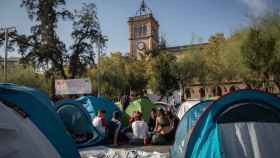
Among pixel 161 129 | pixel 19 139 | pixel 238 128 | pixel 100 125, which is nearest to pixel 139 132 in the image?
pixel 161 129

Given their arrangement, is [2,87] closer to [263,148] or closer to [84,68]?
[263,148]

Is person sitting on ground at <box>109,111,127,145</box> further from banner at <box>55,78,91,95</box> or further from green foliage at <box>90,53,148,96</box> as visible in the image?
green foliage at <box>90,53,148,96</box>

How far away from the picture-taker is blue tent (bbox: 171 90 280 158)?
16.0 ft

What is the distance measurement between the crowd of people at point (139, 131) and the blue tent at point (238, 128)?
461 cm

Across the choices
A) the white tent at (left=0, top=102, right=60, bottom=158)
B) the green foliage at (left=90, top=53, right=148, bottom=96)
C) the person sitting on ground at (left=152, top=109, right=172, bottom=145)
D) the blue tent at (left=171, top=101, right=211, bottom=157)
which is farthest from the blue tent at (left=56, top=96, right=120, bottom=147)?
the green foliage at (left=90, top=53, right=148, bottom=96)

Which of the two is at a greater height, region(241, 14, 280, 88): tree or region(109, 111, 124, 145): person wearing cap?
region(241, 14, 280, 88): tree

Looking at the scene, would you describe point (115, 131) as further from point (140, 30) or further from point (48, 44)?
point (140, 30)

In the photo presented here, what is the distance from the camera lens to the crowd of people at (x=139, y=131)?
10055 mm

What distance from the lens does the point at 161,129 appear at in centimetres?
1033

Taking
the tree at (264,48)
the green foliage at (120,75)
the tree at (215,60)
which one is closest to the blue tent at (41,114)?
the tree at (264,48)

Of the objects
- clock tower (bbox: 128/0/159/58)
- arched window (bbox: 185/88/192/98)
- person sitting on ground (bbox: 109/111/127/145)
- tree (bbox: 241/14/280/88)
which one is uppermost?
clock tower (bbox: 128/0/159/58)

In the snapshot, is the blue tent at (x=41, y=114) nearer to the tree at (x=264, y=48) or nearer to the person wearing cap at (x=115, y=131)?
the person wearing cap at (x=115, y=131)

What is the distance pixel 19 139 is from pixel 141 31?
4005 inches

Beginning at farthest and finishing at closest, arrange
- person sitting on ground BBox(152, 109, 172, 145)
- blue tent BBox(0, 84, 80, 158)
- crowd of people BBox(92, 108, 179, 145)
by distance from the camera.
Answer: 1. crowd of people BBox(92, 108, 179, 145)
2. person sitting on ground BBox(152, 109, 172, 145)
3. blue tent BBox(0, 84, 80, 158)
